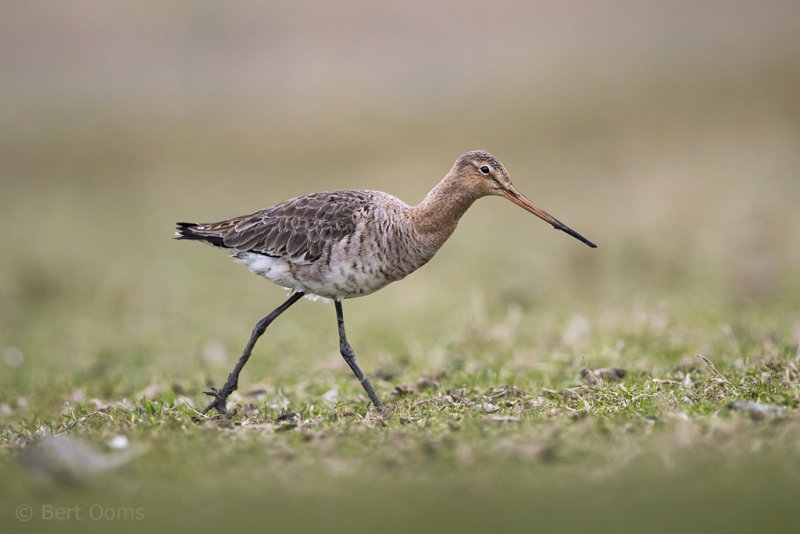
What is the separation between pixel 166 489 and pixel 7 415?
149 inches

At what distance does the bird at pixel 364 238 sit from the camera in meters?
7.16

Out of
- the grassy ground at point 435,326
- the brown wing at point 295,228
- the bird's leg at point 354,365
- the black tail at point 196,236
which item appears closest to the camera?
the grassy ground at point 435,326

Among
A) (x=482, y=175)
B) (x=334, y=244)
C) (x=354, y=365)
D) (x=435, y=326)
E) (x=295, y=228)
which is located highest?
(x=482, y=175)

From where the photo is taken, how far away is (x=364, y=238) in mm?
7168

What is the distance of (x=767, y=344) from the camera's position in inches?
326

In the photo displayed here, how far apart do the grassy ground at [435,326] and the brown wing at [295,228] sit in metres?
1.39

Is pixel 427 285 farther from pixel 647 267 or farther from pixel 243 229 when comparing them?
pixel 243 229

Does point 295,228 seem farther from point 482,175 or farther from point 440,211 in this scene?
point 482,175

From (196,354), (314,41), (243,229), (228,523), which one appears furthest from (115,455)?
(314,41)

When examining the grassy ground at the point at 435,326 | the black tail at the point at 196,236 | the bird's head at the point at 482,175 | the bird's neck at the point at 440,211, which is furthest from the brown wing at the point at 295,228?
the grassy ground at the point at 435,326

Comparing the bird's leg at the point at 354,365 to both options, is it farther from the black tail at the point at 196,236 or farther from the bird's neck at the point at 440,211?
Answer: the black tail at the point at 196,236

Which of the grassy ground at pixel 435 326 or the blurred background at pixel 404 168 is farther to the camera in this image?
the blurred background at pixel 404 168

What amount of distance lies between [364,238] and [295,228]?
0.67m

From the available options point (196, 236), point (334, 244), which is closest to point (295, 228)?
point (334, 244)
